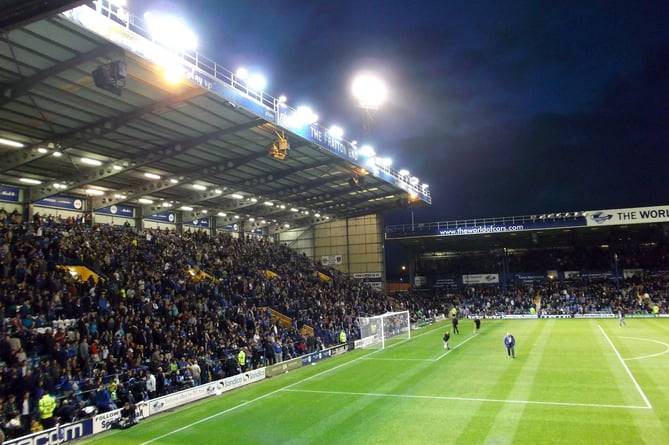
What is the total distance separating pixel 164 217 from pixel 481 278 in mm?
42111

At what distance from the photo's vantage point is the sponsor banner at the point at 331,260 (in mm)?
58094

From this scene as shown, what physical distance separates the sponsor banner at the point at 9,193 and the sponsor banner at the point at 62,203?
73.0 inches

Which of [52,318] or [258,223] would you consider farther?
[258,223]

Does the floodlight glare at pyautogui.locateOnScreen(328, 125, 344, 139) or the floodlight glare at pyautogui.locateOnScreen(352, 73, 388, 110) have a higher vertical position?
the floodlight glare at pyautogui.locateOnScreen(352, 73, 388, 110)

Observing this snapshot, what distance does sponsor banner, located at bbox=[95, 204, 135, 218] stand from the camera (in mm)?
36812

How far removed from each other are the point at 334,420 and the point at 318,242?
144 feet

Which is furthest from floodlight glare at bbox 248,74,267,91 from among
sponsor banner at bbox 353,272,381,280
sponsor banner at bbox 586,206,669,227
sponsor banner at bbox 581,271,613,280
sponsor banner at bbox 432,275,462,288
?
sponsor banner at bbox 581,271,613,280

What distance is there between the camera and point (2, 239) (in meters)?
21.2

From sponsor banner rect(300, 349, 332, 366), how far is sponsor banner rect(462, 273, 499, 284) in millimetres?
38917

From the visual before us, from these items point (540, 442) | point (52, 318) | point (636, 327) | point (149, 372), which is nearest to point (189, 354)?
point (149, 372)

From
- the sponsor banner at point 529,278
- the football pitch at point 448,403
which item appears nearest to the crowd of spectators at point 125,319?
the football pitch at point 448,403

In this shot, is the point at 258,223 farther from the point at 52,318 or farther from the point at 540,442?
the point at 540,442

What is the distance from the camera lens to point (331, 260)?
58312mm

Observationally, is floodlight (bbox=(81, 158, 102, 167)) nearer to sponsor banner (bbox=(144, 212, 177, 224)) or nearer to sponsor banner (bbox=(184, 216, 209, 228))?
sponsor banner (bbox=(144, 212, 177, 224))
